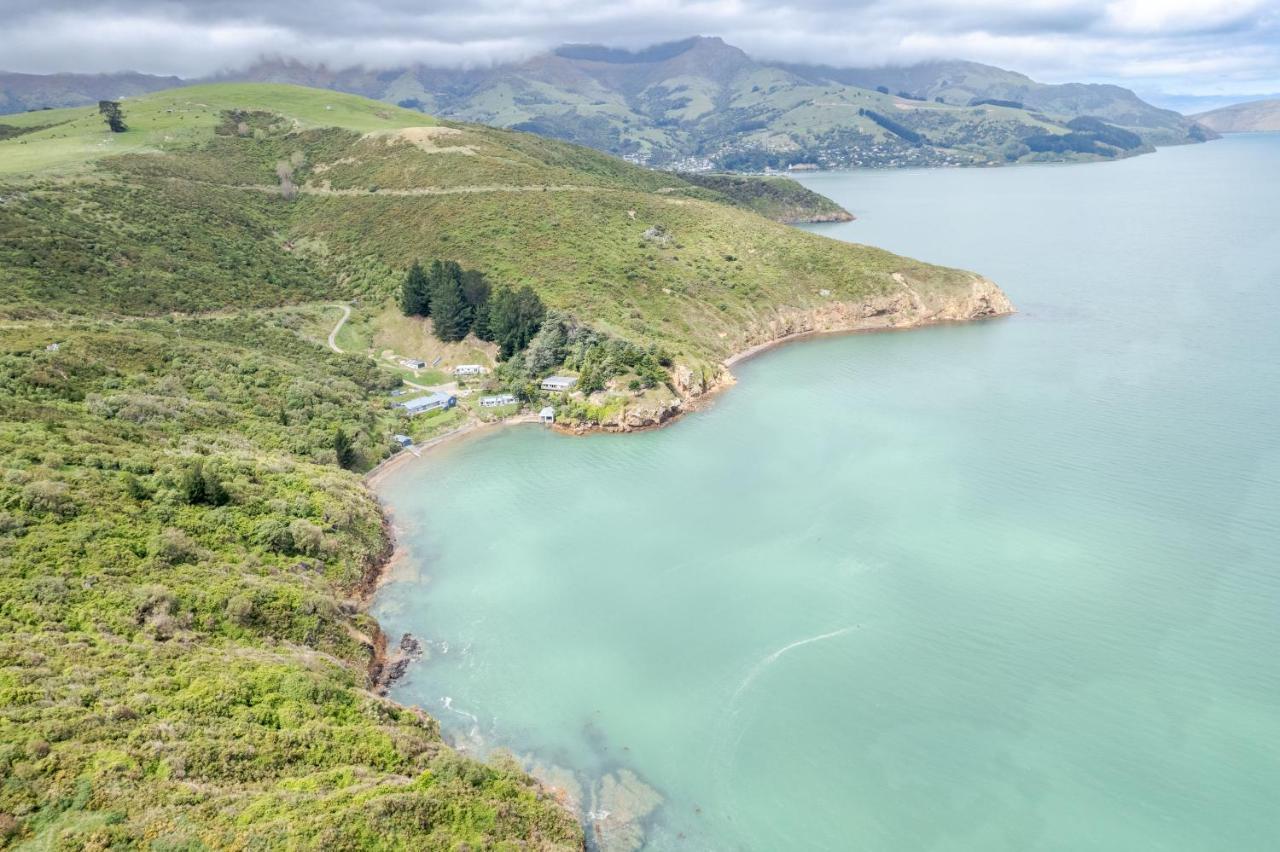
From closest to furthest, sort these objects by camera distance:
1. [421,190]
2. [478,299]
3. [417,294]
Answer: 1. [478,299]
2. [417,294]
3. [421,190]

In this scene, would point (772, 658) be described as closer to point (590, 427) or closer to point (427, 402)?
point (590, 427)

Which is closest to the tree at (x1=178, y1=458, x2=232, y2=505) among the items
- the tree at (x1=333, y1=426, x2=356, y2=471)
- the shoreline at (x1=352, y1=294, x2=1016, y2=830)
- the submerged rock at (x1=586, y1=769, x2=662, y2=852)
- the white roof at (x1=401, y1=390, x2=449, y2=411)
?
the shoreline at (x1=352, y1=294, x2=1016, y2=830)

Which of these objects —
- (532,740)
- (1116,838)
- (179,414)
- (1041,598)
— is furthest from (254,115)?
(1116,838)

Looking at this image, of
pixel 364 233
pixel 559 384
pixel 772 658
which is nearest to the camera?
pixel 772 658

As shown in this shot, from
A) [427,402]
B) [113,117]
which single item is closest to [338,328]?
[427,402]

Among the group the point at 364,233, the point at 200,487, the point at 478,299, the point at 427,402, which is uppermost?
the point at 364,233

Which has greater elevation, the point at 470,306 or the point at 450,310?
the point at 470,306

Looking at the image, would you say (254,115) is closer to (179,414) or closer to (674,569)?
(179,414)
